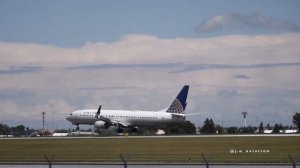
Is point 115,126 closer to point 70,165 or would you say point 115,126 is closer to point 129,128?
point 129,128

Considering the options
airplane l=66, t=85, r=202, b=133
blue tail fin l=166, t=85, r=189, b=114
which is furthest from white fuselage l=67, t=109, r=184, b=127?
blue tail fin l=166, t=85, r=189, b=114

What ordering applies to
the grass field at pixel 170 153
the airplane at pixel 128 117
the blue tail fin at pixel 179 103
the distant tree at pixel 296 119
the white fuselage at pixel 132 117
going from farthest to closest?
the distant tree at pixel 296 119 < the blue tail fin at pixel 179 103 < the white fuselage at pixel 132 117 < the airplane at pixel 128 117 < the grass field at pixel 170 153

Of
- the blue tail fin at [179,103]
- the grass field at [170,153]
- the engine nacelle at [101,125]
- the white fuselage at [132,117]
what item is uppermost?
the blue tail fin at [179,103]

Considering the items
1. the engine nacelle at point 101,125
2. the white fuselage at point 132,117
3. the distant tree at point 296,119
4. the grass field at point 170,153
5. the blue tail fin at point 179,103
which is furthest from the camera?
the distant tree at point 296,119

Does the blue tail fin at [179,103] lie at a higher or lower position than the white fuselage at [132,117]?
higher

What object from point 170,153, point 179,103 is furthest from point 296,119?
point 170,153

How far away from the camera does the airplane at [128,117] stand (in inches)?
4604

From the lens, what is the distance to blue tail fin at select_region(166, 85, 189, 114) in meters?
121

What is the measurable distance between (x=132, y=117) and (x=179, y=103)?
411 inches

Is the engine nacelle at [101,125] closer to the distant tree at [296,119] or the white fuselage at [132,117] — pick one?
the white fuselage at [132,117]

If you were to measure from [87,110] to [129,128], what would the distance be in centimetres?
951

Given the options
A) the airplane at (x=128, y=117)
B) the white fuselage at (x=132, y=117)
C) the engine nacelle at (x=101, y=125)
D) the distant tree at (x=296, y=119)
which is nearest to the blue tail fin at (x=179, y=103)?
the airplane at (x=128, y=117)

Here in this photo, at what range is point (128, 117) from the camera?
389 ft

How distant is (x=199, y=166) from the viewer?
34125mm
